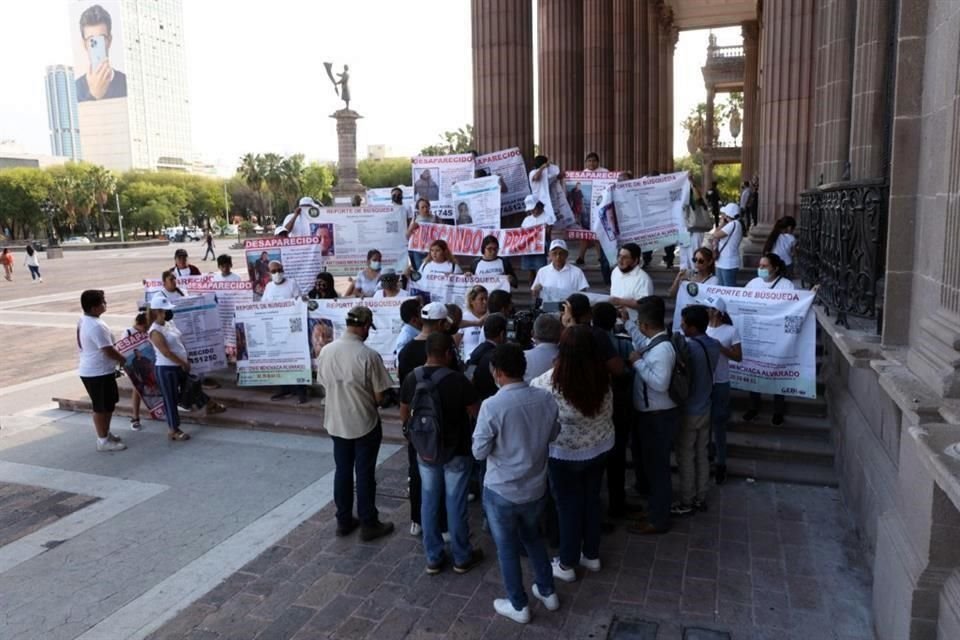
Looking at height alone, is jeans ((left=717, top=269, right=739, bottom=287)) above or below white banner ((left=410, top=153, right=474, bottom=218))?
below

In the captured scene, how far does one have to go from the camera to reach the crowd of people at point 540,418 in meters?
4.34

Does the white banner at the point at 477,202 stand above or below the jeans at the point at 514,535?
above

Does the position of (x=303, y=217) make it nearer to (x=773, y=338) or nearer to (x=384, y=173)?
(x=773, y=338)

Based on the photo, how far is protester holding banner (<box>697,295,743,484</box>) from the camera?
6.29m

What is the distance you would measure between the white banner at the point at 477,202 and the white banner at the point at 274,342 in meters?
2.90

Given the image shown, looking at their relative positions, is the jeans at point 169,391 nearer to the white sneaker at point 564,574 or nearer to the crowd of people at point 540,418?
the crowd of people at point 540,418

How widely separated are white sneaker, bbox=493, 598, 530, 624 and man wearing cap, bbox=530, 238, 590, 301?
12.3 feet

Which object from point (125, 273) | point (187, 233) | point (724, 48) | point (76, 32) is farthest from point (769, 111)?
point (76, 32)

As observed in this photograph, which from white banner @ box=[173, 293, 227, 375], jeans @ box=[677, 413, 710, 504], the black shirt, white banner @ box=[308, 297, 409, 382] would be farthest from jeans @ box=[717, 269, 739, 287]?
white banner @ box=[173, 293, 227, 375]

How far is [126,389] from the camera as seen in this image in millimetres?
10039

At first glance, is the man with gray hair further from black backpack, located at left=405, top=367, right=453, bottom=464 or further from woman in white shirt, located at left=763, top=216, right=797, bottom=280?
woman in white shirt, located at left=763, top=216, right=797, bottom=280

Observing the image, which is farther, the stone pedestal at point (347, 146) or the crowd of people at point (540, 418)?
the stone pedestal at point (347, 146)

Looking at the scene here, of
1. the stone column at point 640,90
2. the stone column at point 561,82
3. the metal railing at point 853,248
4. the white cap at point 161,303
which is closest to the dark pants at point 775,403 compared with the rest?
the metal railing at point 853,248

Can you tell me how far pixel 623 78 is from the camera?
2048cm
